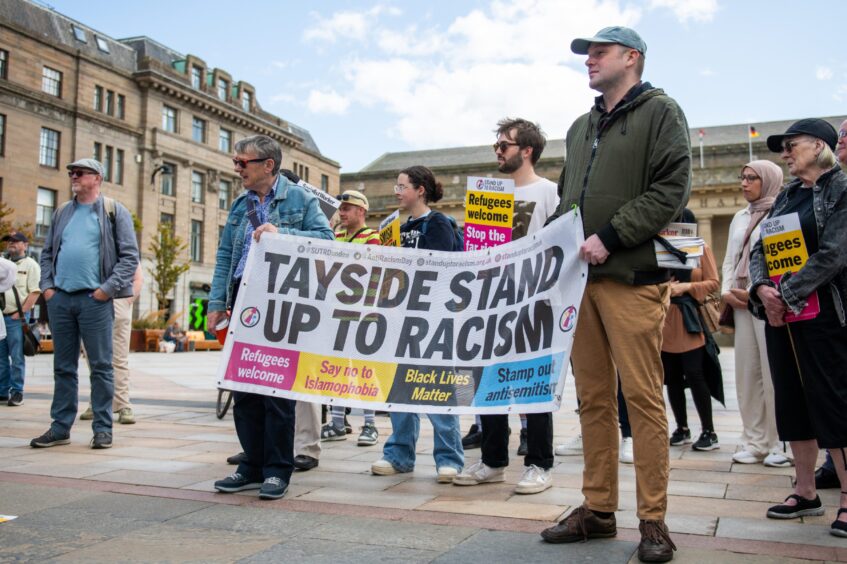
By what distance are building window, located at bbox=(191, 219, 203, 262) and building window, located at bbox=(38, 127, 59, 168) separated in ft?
35.7

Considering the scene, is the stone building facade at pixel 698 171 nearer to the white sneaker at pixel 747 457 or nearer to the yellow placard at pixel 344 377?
the white sneaker at pixel 747 457

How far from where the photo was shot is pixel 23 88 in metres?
40.0

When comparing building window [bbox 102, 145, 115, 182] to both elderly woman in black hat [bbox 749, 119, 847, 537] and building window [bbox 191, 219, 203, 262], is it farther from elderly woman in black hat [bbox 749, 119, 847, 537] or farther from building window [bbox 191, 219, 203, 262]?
elderly woman in black hat [bbox 749, 119, 847, 537]

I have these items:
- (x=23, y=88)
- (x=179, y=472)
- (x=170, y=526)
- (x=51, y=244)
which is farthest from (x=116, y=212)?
(x=23, y=88)

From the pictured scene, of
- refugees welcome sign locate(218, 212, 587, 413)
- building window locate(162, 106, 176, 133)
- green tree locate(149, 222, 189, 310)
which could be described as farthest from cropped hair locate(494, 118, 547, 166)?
building window locate(162, 106, 176, 133)

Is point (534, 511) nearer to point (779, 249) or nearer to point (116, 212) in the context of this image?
point (779, 249)

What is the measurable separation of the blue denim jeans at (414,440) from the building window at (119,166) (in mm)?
45095

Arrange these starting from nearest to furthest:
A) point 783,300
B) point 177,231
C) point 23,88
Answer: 1. point 783,300
2. point 23,88
3. point 177,231

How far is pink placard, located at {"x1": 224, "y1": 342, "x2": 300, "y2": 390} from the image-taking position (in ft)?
14.6

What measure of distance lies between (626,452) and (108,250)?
4370mm

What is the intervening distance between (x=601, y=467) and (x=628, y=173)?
1.34m

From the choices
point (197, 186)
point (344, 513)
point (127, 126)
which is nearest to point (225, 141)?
point (197, 186)

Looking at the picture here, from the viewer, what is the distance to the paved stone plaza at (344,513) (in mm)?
3232

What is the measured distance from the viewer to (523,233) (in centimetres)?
531
